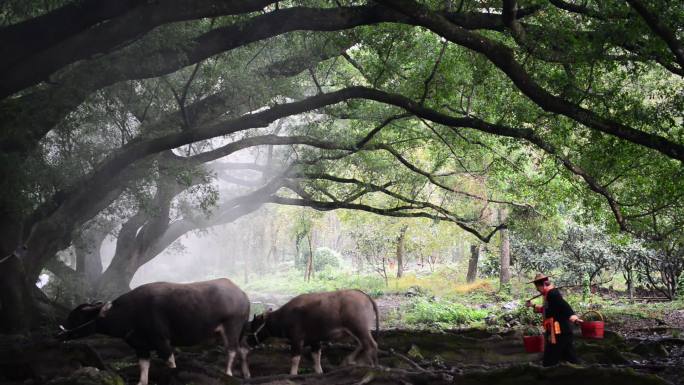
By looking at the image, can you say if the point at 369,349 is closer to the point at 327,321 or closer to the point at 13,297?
the point at 327,321

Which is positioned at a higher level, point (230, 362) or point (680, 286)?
point (680, 286)

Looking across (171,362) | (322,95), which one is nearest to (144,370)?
(171,362)

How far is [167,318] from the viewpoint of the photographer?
931cm

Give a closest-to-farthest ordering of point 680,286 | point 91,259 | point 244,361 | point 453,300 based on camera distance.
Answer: point 244,361, point 91,259, point 680,286, point 453,300

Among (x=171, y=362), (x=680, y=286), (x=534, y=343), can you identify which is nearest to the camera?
(x=171, y=362)

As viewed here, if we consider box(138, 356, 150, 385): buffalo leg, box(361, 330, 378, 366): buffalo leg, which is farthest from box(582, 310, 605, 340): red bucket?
box(138, 356, 150, 385): buffalo leg

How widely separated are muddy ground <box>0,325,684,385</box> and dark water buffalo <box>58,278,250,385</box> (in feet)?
1.29

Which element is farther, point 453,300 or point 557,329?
point 453,300

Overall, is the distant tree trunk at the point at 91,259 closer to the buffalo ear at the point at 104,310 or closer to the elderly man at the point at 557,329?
the buffalo ear at the point at 104,310

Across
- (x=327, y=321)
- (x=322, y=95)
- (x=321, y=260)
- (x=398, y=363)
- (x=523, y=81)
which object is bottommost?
(x=398, y=363)

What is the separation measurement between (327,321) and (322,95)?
397 cm

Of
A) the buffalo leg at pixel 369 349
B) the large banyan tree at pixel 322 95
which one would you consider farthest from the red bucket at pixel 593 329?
the buffalo leg at pixel 369 349

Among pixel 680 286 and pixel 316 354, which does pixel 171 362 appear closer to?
pixel 316 354

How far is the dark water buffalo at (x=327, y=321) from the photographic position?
10.1 m
